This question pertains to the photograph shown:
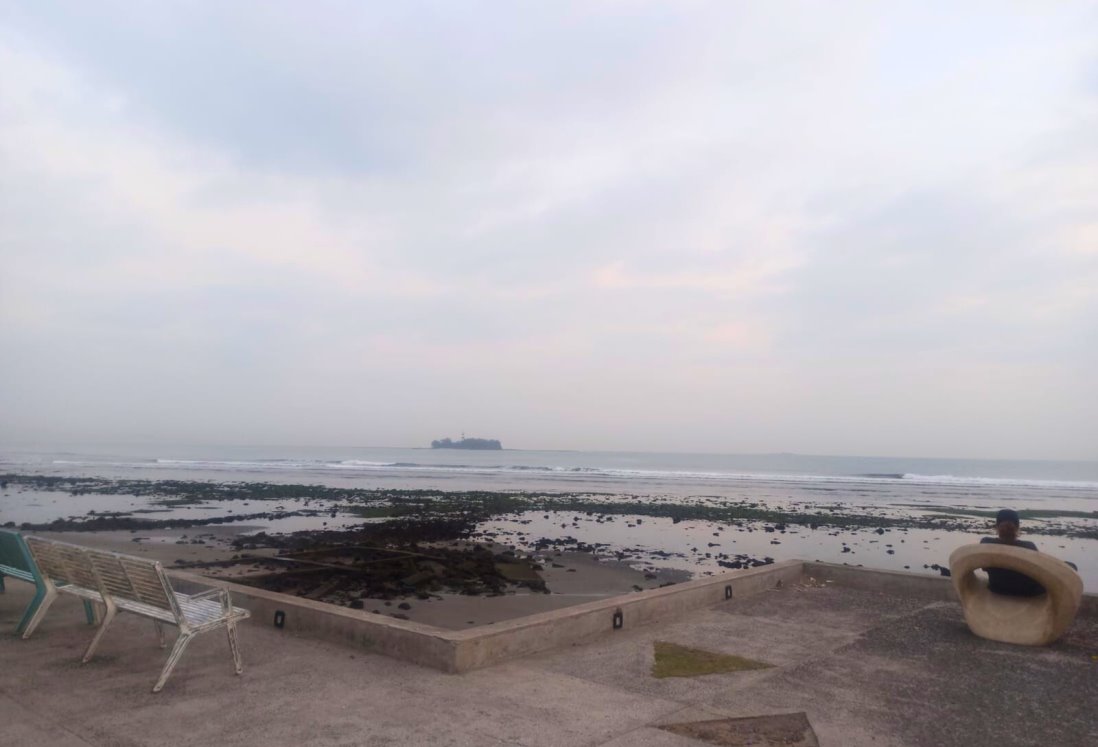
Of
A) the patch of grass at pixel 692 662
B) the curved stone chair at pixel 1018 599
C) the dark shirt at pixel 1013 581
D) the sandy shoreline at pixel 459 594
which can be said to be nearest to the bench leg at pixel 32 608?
the sandy shoreline at pixel 459 594

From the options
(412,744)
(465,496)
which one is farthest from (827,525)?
(412,744)

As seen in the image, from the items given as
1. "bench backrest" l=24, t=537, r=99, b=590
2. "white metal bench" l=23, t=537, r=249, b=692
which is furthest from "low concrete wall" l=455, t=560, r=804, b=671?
"bench backrest" l=24, t=537, r=99, b=590

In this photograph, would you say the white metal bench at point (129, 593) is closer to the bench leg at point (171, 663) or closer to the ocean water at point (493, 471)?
the bench leg at point (171, 663)

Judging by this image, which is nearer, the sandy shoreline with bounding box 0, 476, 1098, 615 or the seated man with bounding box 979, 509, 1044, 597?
the seated man with bounding box 979, 509, 1044, 597

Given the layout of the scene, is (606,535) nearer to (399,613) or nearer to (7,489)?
(399,613)

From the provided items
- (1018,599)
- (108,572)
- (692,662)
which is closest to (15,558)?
(108,572)

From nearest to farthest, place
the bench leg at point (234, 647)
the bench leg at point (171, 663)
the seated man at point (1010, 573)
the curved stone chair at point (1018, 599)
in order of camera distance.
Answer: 1. the bench leg at point (171, 663)
2. the bench leg at point (234, 647)
3. the curved stone chair at point (1018, 599)
4. the seated man at point (1010, 573)

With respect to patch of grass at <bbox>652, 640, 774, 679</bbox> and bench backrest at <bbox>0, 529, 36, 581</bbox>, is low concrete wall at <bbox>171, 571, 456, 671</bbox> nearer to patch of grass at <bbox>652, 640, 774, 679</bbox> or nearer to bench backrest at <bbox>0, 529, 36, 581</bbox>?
bench backrest at <bbox>0, 529, 36, 581</bbox>
